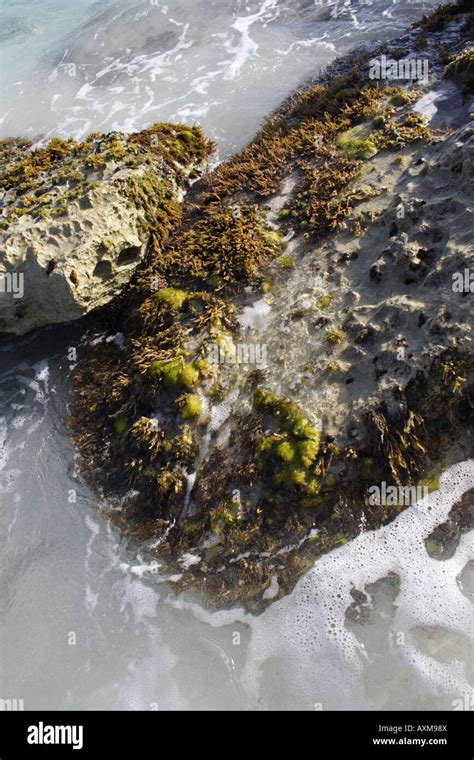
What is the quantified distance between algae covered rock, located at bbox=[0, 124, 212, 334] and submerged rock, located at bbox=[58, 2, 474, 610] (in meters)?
0.74

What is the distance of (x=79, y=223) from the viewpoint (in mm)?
9141

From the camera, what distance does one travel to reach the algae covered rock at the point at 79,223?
891cm

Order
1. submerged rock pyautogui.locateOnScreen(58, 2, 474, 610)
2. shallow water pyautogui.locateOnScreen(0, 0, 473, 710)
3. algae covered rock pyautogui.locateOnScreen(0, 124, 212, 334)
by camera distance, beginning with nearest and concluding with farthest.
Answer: shallow water pyautogui.locateOnScreen(0, 0, 473, 710) → submerged rock pyautogui.locateOnScreen(58, 2, 474, 610) → algae covered rock pyautogui.locateOnScreen(0, 124, 212, 334)

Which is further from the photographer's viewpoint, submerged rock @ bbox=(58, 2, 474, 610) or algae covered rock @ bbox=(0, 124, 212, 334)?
algae covered rock @ bbox=(0, 124, 212, 334)

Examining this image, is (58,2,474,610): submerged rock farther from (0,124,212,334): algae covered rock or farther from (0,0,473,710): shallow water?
(0,124,212,334): algae covered rock

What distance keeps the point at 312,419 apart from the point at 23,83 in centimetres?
1862

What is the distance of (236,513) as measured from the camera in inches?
290

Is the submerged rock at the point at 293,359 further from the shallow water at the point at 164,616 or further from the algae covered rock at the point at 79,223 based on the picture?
the algae covered rock at the point at 79,223

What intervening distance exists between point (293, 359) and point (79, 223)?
488 centimetres

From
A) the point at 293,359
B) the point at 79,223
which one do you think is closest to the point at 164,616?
the point at 293,359

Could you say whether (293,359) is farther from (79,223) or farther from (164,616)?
(79,223)

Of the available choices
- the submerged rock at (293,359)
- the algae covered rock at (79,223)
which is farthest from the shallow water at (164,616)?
the algae covered rock at (79,223)

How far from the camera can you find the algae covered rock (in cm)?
891

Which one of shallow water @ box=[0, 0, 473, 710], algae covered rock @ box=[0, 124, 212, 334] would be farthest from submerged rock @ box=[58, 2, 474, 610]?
algae covered rock @ box=[0, 124, 212, 334]
